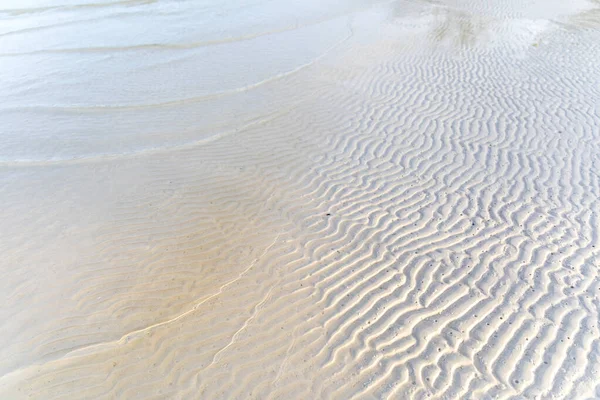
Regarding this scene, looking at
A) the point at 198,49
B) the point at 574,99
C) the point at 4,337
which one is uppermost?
the point at 198,49

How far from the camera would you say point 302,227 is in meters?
6.91

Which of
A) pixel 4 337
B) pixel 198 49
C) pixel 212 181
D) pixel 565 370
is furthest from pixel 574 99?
pixel 4 337

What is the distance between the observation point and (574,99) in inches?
437

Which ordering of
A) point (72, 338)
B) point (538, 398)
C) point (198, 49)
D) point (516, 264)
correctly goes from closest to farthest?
point (538, 398)
point (72, 338)
point (516, 264)
point (198, 49)

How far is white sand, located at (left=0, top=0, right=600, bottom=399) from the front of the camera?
4.92 meters

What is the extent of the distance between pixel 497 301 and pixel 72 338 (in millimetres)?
5434

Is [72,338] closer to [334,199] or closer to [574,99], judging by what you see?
[334,199]

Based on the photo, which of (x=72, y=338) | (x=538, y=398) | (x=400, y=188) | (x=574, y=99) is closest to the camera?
(x=538, y=398)

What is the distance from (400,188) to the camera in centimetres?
785

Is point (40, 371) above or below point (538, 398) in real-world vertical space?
above

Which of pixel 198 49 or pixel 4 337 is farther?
pixel 198 49

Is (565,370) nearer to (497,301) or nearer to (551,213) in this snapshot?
(497,301)

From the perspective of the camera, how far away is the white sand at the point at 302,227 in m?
4.92

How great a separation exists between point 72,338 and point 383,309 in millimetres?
3886
